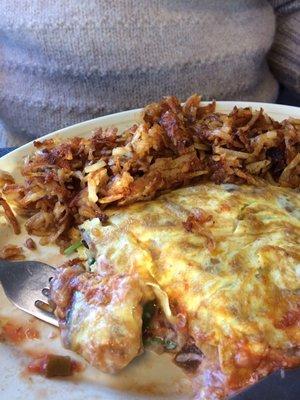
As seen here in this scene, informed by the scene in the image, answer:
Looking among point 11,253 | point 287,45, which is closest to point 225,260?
point 11,253

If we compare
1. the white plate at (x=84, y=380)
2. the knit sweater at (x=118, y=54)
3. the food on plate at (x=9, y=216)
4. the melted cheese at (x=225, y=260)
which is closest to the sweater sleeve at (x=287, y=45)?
the knit sweater at (x=118, y=54)

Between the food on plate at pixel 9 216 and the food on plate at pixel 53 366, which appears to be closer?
the food on plate at pixel 53 366

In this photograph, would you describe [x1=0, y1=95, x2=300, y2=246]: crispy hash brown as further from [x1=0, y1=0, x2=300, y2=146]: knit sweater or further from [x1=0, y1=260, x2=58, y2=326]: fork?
[x1=0, y1=0, x2=300, y2=146]: knit sweater

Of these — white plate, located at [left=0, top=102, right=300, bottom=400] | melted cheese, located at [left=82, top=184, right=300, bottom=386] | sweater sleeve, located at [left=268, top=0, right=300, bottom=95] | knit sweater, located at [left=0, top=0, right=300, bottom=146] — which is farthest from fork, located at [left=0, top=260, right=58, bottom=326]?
sweater sleeve, located at [left=268, top=0, right=300, bottom=95]

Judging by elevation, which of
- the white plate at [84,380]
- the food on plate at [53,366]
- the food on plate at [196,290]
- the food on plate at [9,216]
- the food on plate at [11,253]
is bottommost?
the white plate at [84,380]

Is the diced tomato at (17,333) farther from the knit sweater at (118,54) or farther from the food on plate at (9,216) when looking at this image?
the knit sweater at (118,54)

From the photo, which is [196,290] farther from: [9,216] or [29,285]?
[9,216]

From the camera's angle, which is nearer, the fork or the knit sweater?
the fork
